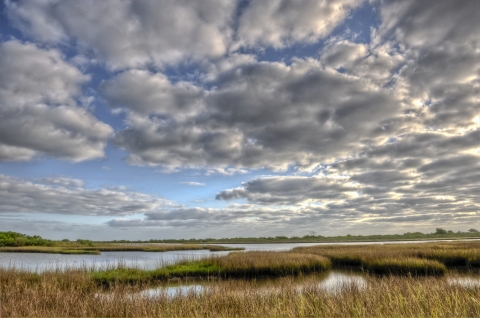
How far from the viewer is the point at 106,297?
11047 millimetres

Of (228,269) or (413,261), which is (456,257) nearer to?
(413,261)

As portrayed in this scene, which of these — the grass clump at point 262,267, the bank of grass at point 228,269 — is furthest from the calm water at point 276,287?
the bank of grass at point 228,269

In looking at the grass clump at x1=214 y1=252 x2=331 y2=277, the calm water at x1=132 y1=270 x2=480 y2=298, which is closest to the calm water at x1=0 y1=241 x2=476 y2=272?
the grass clump at x1=214 y1=252 x2=331 y2=277

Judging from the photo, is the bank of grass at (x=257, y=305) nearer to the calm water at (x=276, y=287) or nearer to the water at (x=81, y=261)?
the calm water at (x=276, y=287)

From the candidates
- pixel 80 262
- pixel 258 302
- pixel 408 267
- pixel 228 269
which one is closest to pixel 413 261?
pixel 408 267

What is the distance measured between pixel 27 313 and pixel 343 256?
2636 cm

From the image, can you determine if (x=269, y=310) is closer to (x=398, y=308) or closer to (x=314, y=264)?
(x=398, y=308)

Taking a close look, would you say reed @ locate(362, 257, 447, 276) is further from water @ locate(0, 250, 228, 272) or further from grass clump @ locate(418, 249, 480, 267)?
water @ locate(0, 250, 228, 272)

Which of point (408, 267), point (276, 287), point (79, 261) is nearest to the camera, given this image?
point (276, 287)

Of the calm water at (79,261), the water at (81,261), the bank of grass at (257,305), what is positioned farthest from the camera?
the calm water at (79,261)

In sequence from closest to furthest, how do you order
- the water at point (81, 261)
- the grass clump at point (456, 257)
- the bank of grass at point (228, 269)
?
the bank of grass at point (228, 269) < the water at point (81, 261) < the grass clump at point (456, 257)

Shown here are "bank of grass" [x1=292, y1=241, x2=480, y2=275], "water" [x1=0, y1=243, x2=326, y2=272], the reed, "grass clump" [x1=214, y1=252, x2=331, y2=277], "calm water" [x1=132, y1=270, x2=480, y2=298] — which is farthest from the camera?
"water" [x1=0, y1=243, x2=326, y2=272]

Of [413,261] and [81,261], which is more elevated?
[413,261]

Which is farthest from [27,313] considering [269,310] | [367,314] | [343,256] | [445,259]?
[445,259]
